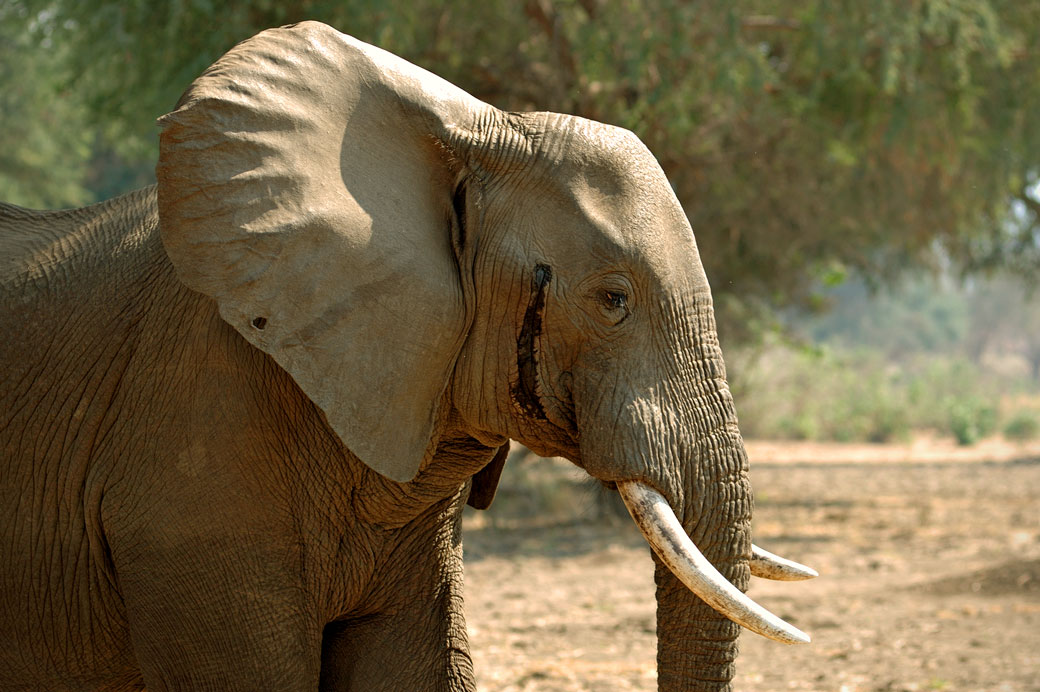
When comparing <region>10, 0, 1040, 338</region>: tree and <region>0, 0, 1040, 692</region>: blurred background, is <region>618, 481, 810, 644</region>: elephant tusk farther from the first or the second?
<region>10, 0, 1040, 338</region>: tree

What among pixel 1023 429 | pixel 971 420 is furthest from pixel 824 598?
pixel 1023 429

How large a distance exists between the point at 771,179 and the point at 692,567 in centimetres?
967

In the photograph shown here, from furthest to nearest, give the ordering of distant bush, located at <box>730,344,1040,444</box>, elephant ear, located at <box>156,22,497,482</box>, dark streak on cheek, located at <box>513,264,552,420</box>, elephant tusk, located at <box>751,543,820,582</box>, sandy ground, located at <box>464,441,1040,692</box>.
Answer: distant bush, located at <box>730,344,1040,444</box>, sandy ground, located at <box>464,441,1040,692</box>, elephant tusk, located at <box>751,543,820,582</box>, dark streak on cheek, located at <box>513,264,552,420</box>, elephant ear, located at <box>156,22,497,482</box>

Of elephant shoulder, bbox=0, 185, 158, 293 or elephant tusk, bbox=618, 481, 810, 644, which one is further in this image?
elephant shoulder, bbox=0, 185, 158, 293

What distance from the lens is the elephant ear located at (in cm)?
314

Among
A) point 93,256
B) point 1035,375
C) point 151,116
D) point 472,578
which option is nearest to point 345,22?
point 151,116

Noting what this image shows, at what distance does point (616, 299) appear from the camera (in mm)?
3184

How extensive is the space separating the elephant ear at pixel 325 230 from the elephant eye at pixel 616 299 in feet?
1.25

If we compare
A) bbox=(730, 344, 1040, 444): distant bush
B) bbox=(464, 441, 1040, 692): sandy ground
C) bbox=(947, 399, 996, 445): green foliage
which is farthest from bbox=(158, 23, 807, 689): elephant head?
bbox=(947, 399, 996, 445): green foliage

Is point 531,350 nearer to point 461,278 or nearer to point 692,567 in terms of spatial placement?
point 461,278

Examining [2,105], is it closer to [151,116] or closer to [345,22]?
[151,116]

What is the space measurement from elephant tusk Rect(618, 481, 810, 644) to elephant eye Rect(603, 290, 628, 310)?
434 millimetres

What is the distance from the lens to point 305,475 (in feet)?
11.3

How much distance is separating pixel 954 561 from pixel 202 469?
9.00 m
